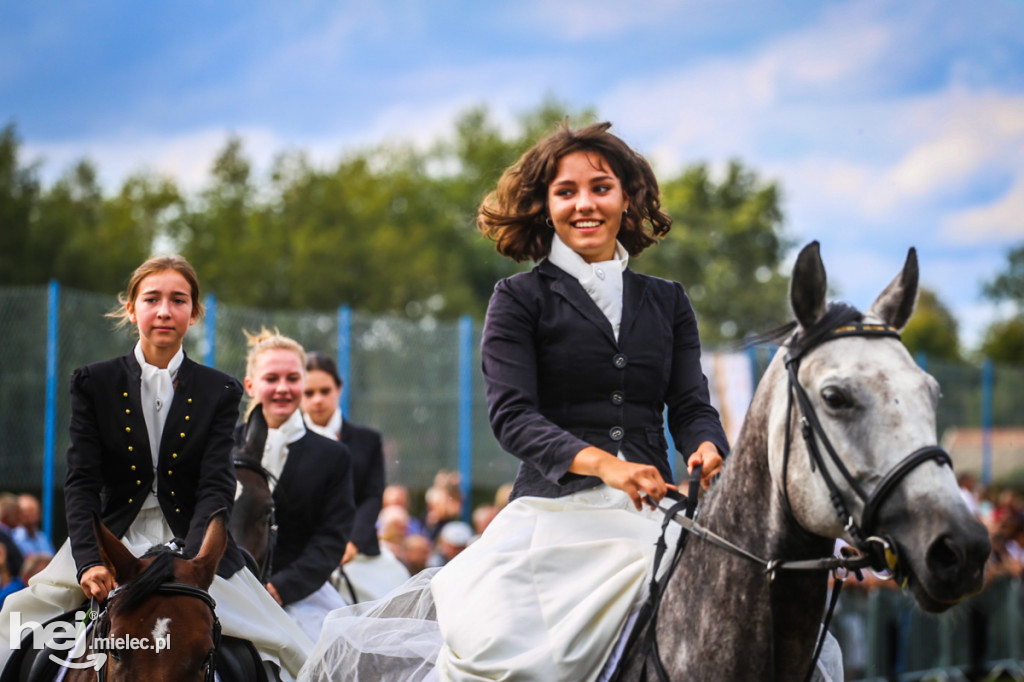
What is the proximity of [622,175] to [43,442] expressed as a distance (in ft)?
30.7

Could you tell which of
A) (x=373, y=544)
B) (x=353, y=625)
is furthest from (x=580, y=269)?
(x=373, y=544)

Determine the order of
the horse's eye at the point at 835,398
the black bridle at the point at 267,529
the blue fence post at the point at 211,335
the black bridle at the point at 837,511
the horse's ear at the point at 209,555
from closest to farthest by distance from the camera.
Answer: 1. the black bridle at the point at 837,511
2. the horse's eye at the point at 835,398
3. the horse's ear at the point at 209,555
4. the black bridle at the point at 267,529
5. the blue fence post at the point at 211,335

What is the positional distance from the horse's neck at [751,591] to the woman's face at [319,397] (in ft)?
14.1

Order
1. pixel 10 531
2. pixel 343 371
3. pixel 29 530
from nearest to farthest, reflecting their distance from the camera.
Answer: pixel 10 531 < pixel 29 530 < pixel 343 371

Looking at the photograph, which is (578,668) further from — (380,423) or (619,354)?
(380,423)

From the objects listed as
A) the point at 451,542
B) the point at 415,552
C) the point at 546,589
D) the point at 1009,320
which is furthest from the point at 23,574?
the point at 1009,320

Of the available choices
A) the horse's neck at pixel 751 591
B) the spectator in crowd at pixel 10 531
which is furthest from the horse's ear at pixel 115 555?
the spectator in crowd at pixel 10 531

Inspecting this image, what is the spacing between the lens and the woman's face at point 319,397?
22.6 ft

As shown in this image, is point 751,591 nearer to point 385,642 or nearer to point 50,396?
point 385,642

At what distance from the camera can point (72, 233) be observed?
86.3ft

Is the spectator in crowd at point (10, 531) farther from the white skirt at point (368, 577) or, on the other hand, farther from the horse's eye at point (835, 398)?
the horse's eye at point (835, 398)

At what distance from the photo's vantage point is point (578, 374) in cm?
337

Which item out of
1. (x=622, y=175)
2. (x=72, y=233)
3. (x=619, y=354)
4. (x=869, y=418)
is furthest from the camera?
(x=72, y=233)

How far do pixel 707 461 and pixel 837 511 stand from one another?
27.6 inches
